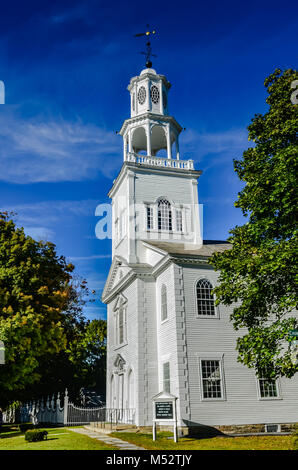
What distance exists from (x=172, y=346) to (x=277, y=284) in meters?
8.99

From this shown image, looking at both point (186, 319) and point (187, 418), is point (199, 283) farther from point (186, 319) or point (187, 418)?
→ point (187, 418)

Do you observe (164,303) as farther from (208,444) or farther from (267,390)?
(208,444)

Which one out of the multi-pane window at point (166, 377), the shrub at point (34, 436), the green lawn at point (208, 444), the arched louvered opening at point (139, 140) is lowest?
the green lawn at point (208, 444)

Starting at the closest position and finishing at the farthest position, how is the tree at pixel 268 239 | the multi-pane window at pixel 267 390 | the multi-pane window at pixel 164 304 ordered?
the tree at pixel 268 239 → the multi-pane window at pixel 267 390 → the multi-pane window at pixel 164 304

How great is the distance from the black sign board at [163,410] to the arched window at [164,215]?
14092mm

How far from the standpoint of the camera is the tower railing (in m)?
30.6

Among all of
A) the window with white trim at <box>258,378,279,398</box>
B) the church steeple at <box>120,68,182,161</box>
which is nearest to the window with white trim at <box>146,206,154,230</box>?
the church steeple at <box>120,68,182,161</box>

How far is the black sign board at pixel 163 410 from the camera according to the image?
704 inches

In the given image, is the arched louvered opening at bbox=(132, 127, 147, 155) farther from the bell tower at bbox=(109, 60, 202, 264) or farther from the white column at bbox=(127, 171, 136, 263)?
the white column at bbox=(127, 171, 136, 263)

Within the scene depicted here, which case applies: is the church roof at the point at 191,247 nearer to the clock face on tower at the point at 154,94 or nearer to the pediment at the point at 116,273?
the pediment at the point at 116,273

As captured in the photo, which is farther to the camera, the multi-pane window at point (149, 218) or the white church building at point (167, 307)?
the multi-pane window at point (149, 218)

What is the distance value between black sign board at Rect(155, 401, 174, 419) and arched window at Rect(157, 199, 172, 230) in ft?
46.2

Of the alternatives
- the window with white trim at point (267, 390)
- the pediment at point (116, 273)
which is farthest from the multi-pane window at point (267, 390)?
the pediment at point (116, 273)
